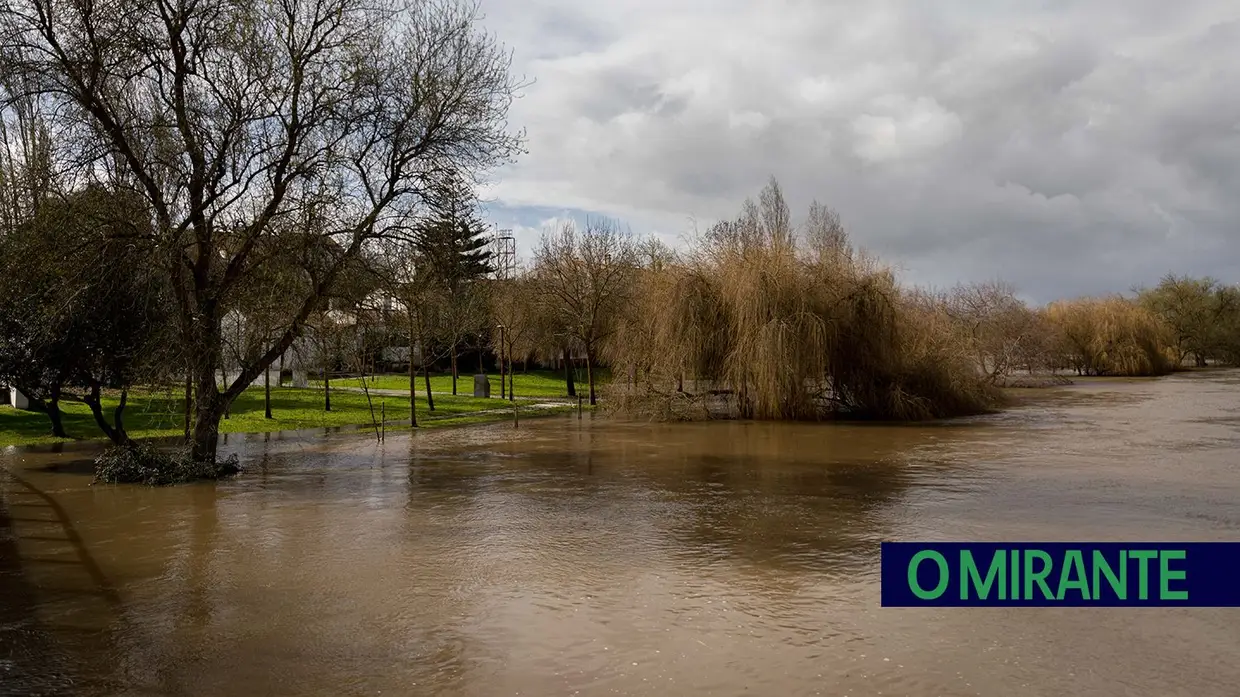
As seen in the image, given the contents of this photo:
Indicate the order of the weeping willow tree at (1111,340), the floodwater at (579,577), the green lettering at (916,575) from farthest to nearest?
1. the weeping willow tree at (1111,340)
2. the green lettering at (916,575)
3. the floodwater at (579,577)

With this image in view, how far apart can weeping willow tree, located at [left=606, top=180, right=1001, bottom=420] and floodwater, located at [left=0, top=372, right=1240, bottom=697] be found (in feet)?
25.8

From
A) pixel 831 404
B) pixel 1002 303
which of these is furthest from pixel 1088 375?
pixel 831 404

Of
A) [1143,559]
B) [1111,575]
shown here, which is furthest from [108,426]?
[1143,559]

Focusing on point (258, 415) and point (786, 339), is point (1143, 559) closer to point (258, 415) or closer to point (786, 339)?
point (786, 339)

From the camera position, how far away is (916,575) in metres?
7.98

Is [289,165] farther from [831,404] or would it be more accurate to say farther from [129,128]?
[831,404]

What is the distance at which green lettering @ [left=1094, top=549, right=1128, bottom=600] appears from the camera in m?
8.01

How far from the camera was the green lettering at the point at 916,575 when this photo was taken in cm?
761

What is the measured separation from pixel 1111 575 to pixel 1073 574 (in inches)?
16.5

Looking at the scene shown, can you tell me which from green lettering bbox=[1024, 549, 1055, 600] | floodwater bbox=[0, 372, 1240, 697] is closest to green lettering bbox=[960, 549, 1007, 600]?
green lettering bbox=[1024, 549, 1055, 600]

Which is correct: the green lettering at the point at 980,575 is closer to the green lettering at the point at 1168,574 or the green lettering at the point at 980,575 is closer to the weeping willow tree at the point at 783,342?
the green lettering at the point at 1168,574

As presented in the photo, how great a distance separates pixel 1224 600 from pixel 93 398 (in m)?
17.7

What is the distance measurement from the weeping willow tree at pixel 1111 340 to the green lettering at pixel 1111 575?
51852 millimetres

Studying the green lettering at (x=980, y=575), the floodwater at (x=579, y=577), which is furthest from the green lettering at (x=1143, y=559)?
the green lettering at (x=980, y=575)
